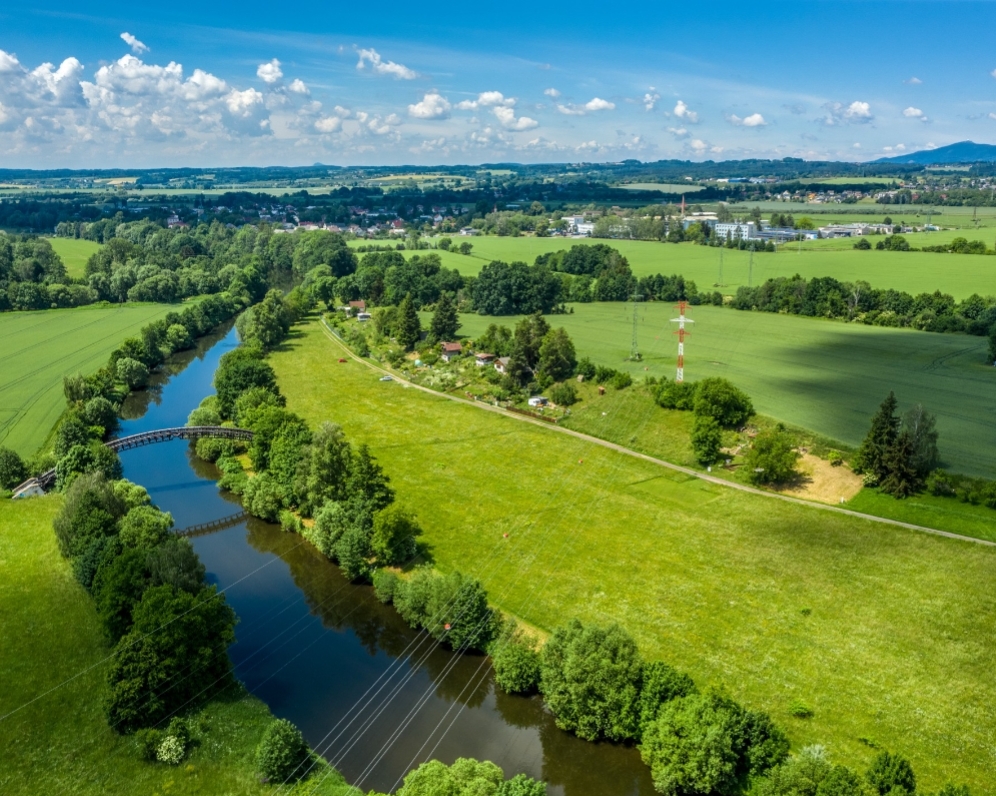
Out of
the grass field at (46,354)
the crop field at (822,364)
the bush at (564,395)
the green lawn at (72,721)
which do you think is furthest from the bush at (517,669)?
the grass field at (46,354)

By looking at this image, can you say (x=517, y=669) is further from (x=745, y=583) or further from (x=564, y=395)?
(x=564, y=395)

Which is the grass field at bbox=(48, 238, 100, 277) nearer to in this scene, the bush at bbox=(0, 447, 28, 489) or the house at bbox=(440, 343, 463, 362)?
the house at bbox=(440, 343, 463, 362)

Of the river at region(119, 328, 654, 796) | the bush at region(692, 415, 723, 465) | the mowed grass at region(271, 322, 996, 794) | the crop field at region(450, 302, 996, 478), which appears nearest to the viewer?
the river at region(119, 328, 654, 796)

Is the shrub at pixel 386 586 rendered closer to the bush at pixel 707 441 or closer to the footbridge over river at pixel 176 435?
the bush at pixel 707 441

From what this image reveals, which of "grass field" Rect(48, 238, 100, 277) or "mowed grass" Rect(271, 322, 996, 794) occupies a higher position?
"grass field" Rect(48, 238, 100, 277)

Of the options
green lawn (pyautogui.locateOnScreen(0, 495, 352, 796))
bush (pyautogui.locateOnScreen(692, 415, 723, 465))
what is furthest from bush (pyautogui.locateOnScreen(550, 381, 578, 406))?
green lawn (pyautogui.locateOnScreen(0, 495, 352, 796))

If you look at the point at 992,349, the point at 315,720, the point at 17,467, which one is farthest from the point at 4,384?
the point at 992,349
